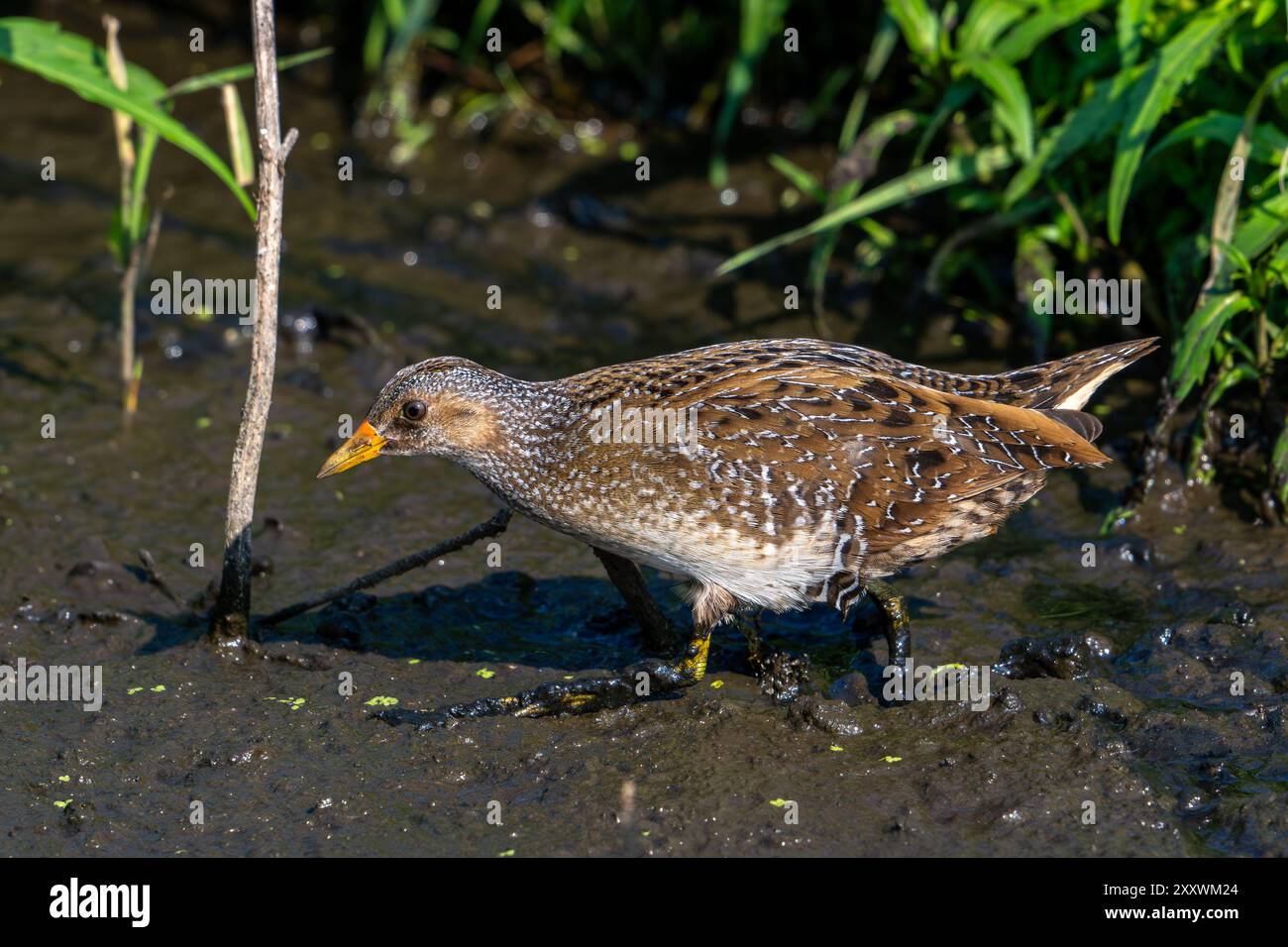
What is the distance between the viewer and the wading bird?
517cm

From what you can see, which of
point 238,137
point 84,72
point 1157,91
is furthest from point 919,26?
point 84,72

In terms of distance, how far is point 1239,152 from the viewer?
6230 millimetres

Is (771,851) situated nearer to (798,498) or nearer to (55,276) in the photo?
(798,498)

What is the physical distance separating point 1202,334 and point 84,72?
4475 millimetres

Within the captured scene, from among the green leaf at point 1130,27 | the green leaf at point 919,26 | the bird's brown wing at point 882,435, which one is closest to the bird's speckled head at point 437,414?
the bird's brown wing at point 882,435

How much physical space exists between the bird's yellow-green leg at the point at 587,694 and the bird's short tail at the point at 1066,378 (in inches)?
56.7

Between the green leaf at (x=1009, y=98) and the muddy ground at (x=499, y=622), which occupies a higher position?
the green leaf at (x=1009, y=98)

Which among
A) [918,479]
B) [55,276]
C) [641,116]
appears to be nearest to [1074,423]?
[918,479]

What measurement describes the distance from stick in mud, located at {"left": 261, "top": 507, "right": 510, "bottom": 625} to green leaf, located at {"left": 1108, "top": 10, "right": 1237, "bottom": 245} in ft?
9.07

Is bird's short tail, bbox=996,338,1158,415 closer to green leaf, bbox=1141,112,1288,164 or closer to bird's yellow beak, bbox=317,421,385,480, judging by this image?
green leaf, bbox=1141,112,1288,164

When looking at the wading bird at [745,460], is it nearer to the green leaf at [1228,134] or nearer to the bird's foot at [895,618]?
the bird's foot at [895,618]

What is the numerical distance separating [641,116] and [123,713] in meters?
5.32

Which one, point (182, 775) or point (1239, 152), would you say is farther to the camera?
point (1239, 152)

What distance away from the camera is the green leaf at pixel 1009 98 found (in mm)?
6730
